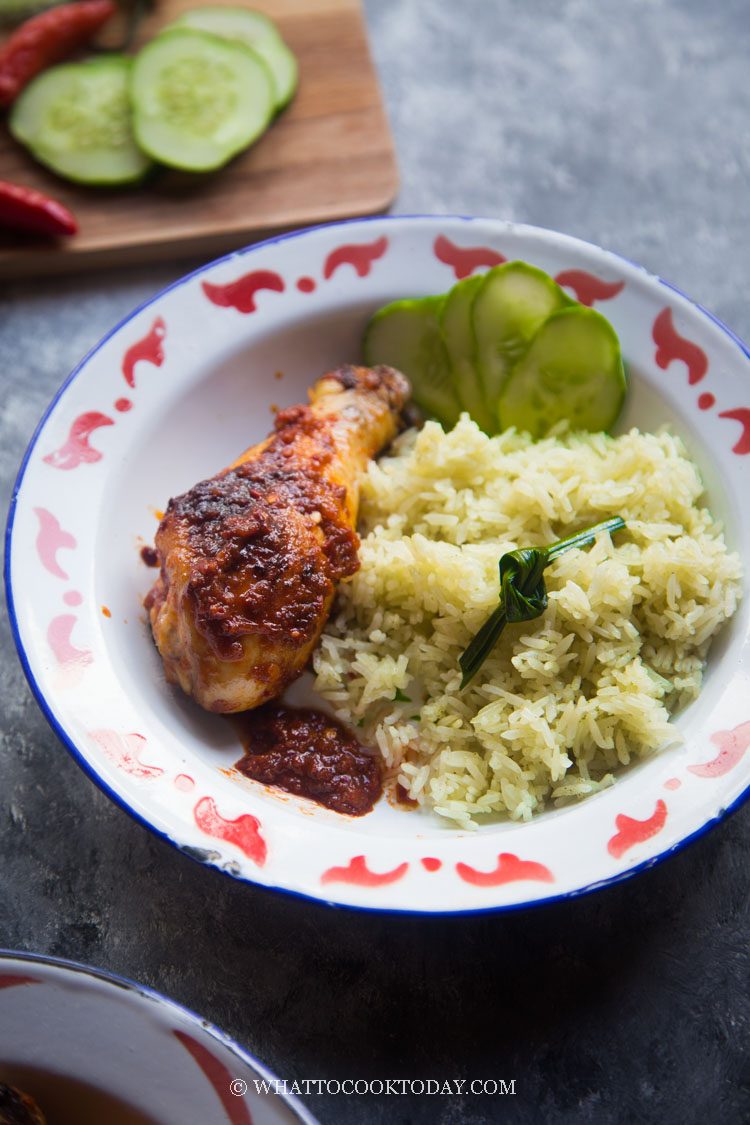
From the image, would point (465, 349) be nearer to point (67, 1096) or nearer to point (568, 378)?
point (568, 378)

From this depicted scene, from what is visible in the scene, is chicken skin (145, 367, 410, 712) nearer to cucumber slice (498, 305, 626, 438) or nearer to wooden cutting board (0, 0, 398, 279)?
cucumber slice (498, 305, 626, 438)

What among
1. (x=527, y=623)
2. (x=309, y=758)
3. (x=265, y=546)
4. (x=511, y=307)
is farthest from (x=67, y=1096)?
(x=511, y=307)

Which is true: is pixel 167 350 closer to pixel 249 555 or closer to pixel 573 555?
pixel 249 555

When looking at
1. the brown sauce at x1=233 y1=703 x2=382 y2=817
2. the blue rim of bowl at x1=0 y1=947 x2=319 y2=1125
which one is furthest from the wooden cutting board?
the blue rim of bowl at x1=0 y1=947 x2=319 y2=1125

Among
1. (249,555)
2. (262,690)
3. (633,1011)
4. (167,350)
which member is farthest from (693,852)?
(167,350)

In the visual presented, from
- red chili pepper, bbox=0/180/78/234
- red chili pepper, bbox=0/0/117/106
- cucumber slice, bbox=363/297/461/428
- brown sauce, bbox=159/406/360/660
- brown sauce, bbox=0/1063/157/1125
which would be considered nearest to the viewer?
brown sauce, bbox=0/1063/157/1125

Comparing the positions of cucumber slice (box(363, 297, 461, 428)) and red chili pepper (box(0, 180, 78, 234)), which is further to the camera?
red chili pepper (box(0, 180, 78, 234))
